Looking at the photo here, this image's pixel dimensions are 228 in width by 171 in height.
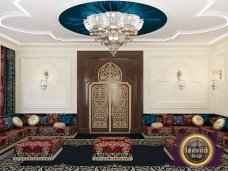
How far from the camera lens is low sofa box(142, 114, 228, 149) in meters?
7.80

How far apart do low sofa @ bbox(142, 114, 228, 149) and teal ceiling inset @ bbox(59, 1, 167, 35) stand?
3.52m

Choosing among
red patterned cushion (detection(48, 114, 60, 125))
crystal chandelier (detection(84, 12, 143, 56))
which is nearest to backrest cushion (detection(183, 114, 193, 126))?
red patterned cushion (detection(48, 114, 60, 125))

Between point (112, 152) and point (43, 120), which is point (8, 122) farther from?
point (112, 152)

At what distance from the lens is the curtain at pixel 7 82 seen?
841cm

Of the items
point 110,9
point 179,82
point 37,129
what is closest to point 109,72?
point 179,82

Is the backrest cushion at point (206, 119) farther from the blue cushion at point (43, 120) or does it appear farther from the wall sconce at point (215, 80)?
the blue cushion at point (43, 120)

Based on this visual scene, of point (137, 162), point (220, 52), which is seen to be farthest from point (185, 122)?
point (137, 162)

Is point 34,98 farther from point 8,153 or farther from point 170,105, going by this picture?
point 170,105

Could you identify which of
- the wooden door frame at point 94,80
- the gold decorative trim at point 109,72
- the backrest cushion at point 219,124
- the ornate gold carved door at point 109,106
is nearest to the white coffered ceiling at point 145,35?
the wooden door frame at point 94,80

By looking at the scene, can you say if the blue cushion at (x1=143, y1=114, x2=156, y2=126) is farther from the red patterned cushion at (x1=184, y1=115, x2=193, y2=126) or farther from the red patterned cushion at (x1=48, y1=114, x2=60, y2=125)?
the red patterned cushion at (x1=48, y1=114, x2=60, y2=125)

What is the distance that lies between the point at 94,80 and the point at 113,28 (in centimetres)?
449

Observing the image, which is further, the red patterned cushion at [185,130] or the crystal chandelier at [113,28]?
the red patterned cushion at [185,130]

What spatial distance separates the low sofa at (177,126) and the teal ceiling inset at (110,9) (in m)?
3.52

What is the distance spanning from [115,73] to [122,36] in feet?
13.9
